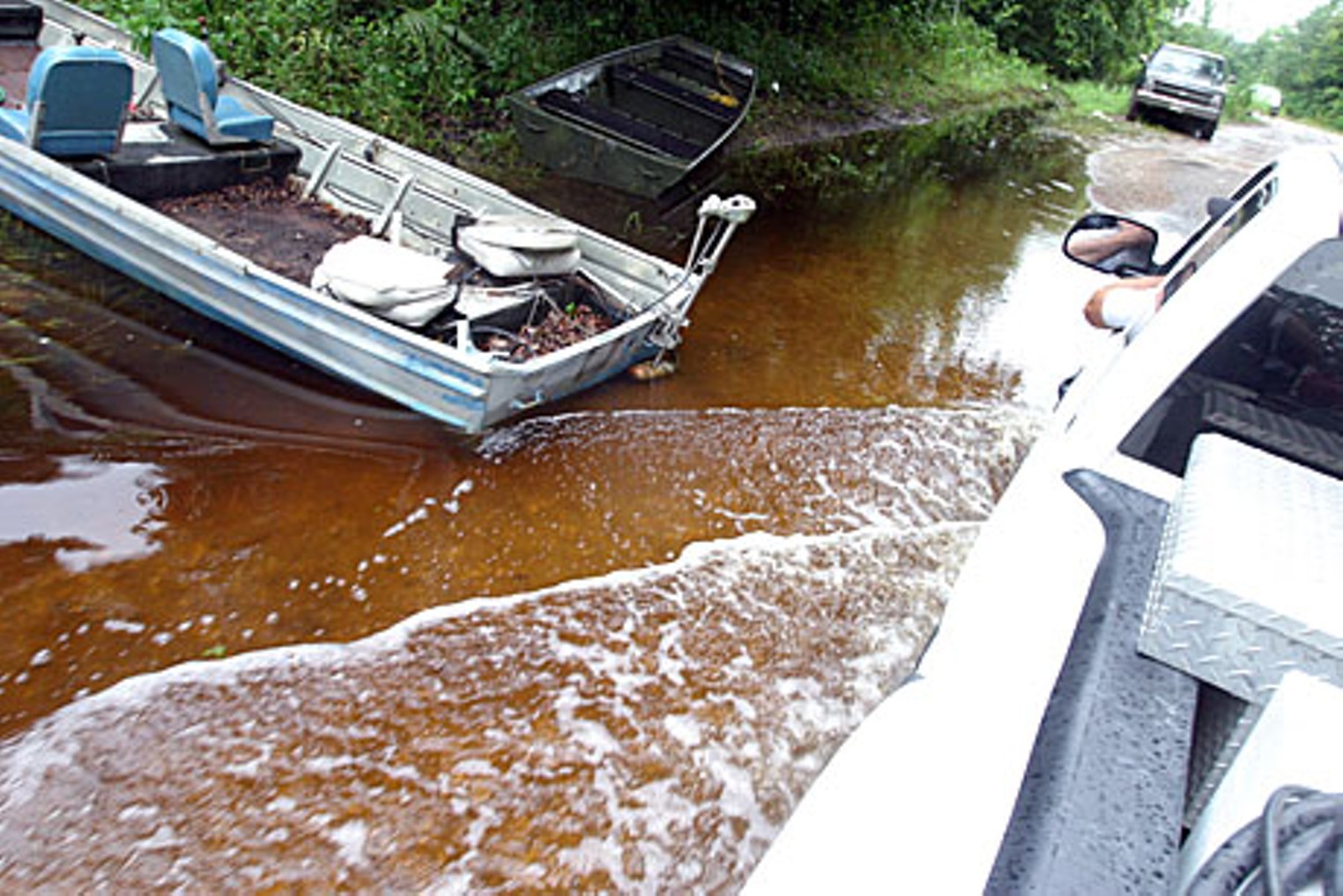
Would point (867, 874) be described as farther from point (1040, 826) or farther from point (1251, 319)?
point (1251, 319)

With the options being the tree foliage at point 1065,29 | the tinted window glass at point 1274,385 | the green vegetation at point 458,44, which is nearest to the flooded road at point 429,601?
the tinted window glass at point 1274,385

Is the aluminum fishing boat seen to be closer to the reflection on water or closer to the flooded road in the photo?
the flooded road

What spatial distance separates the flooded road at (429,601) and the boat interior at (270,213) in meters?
0.56

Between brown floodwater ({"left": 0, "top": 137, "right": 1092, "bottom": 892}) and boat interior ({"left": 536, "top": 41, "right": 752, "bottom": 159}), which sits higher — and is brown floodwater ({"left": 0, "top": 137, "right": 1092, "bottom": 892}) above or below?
below

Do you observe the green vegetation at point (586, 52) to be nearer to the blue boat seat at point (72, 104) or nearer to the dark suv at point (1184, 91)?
the dark suv at point (1184, 91)

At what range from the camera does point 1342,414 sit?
7.03 feet

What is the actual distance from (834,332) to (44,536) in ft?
16.9

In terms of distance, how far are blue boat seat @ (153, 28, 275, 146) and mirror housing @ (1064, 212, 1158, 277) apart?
531cm

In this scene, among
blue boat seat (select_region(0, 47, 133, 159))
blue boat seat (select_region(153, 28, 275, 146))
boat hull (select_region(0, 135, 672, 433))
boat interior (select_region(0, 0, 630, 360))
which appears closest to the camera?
boat hull (select_region(0, 135, 672, 433))

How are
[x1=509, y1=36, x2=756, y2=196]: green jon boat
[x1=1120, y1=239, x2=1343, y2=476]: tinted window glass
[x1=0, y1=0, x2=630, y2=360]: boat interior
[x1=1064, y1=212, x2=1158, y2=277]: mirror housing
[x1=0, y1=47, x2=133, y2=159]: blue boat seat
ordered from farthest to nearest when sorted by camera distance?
[x1=509, y1=36, x2=756, y2=196]: green jon boat < [x1=0, y1=47, x2=133, y2=159]: blue boat seat < [x1=0, y1=0, x2=630, y2=360]: boat interior < [x1=1064, y1=212, x2=1158, y2=277]: mirror housing < [x1=1120, y1=239, x2=1343, y2=476]: tinted window glass

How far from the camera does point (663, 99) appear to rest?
9.91 m

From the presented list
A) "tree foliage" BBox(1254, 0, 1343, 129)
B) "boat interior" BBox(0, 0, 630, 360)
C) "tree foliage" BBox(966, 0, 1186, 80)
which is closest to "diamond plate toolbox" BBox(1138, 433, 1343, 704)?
"boat interior" BBox(0, 0, 630, 360)

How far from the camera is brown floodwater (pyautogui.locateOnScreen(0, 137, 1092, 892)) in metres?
2.85

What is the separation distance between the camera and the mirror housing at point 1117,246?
348 centimetres
